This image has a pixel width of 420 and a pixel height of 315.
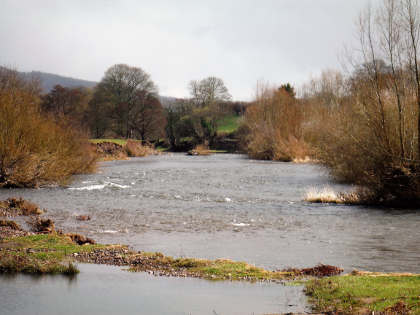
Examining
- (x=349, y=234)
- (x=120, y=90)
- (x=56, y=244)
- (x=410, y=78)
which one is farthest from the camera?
(x=120, y=90)

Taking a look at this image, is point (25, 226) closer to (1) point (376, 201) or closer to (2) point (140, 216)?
(2) point (140, 216)

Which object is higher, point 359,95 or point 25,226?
point 359,95

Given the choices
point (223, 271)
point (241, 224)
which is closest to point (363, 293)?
point (223, 271)

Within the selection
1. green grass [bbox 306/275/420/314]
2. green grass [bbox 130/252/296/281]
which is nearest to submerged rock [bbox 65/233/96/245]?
green grass [bbox 130/252/296/281]

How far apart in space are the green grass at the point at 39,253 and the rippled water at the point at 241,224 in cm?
226

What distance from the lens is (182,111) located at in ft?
395

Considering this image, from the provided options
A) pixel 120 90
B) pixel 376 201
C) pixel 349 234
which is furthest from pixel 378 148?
pixel 120 90

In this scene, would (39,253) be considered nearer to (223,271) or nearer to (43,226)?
(43,226)

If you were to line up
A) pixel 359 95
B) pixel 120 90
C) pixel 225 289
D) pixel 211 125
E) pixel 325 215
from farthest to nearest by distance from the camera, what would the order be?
pixel 211 125 < pixel 120 90 < pixel 359 95 < pixel 325 215 < pixel 225 289

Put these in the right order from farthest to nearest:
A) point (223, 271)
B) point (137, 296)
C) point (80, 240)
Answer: point (80, 240) < point (223, 271) < point (137, 296)

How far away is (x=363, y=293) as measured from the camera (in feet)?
33.9

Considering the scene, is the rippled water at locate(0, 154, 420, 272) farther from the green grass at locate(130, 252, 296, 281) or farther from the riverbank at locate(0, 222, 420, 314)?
the riverbank at locate(0, 222, 420, 314)

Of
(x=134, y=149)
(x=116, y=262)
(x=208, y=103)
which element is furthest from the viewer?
(x=208, y=103)

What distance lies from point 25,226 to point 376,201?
18538 millimetres
